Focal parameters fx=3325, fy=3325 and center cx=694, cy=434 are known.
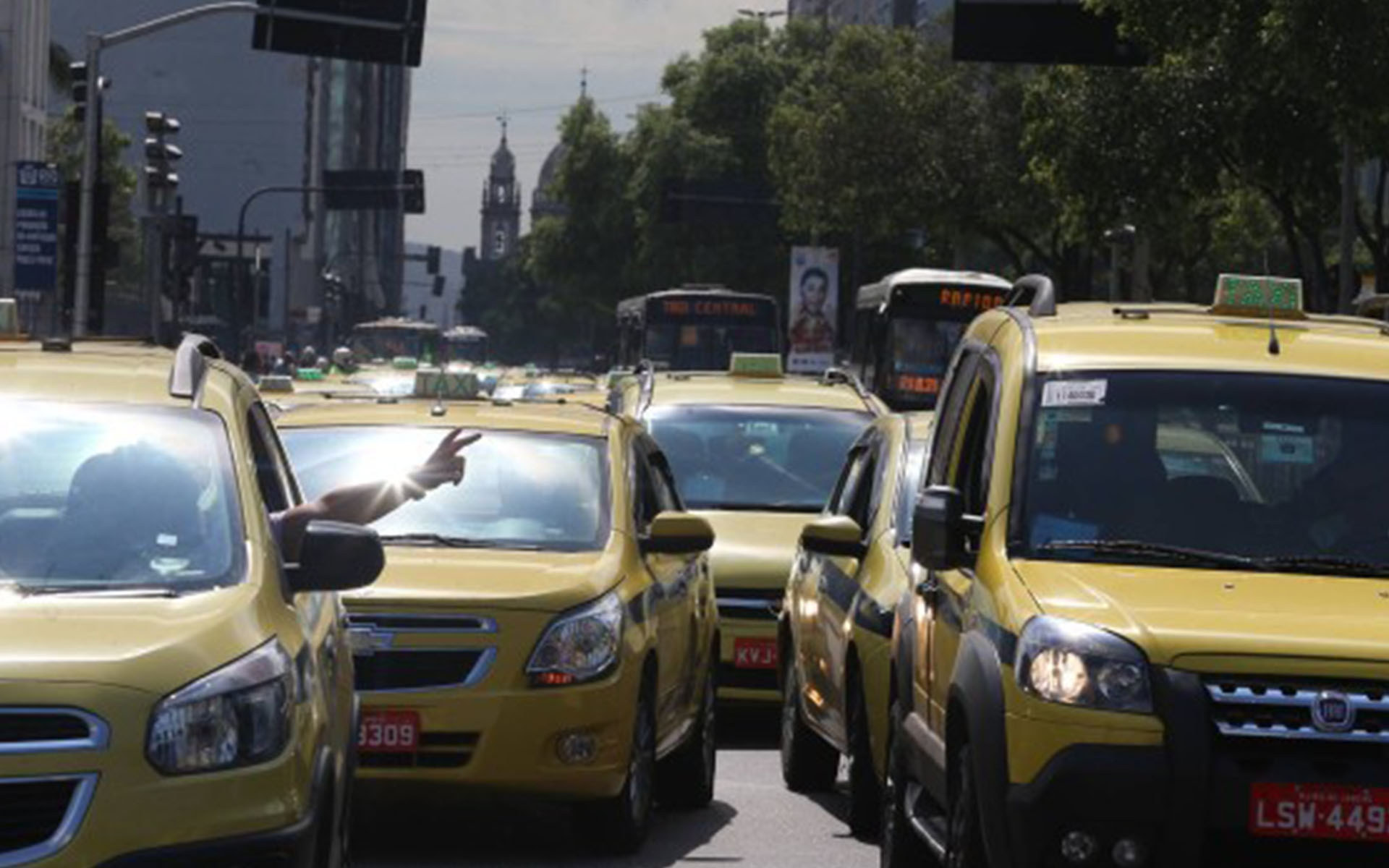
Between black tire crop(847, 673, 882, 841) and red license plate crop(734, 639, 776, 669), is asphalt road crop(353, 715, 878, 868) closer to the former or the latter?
black tire crop(847, 673, 882, 841)

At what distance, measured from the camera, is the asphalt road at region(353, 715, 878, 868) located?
12.0m

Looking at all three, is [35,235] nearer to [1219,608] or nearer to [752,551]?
[752,551]

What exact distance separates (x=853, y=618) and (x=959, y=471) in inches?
104

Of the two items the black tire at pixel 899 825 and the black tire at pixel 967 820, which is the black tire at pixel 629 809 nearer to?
the black tire at pixel 899 825

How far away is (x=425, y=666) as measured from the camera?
1157cm

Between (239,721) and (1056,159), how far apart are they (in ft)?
130

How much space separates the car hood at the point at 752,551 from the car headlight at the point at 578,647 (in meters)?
4.92

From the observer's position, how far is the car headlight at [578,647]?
11.6 m

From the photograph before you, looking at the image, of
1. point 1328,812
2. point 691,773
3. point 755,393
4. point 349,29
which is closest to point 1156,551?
point 1328,812

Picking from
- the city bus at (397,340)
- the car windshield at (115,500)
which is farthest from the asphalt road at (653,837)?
the city bus at (397,340)

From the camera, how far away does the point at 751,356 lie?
21.9 meters

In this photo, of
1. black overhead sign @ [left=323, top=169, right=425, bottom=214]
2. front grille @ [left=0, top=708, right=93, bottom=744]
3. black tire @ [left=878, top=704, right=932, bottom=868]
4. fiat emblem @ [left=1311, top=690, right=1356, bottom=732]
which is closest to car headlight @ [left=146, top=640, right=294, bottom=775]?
front grille @ [left=0, top=708, right=93, bottom=744]

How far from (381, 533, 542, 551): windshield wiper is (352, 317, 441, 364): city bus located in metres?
94.3

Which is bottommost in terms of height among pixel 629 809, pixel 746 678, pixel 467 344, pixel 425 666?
pixel 467 344
